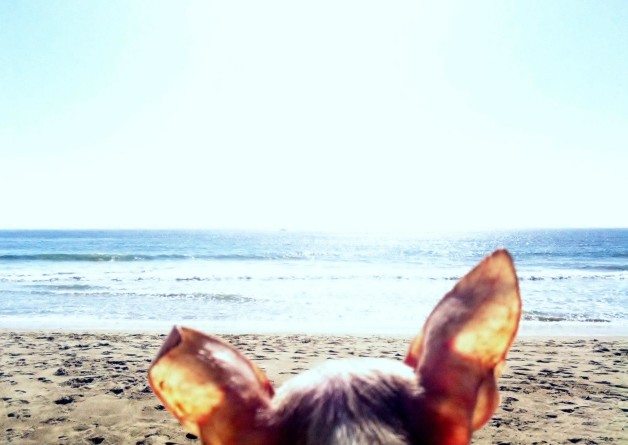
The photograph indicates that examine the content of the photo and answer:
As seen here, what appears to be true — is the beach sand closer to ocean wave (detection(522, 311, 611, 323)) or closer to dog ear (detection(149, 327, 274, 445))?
ocean wave (detection(522, 311, 611, 323))

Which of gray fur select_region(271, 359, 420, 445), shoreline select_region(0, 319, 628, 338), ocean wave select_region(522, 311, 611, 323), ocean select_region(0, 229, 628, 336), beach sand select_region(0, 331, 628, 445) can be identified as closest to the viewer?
gray fur select_region(271, 359, 420, 445)

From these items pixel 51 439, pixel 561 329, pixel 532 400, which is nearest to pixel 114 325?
pixel 51 439

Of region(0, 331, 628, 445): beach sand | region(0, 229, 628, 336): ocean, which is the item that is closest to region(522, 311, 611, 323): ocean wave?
region(0, 229, 628, 336): ocean

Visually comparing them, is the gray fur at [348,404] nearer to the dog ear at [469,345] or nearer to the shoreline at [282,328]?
the dog ear at [469,345]

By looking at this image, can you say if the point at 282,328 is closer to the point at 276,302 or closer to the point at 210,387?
Answer: the point at 276,302

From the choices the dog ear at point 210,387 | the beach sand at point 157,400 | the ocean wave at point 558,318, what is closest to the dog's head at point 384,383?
the dog ear at point 210,387

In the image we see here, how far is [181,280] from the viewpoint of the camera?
2202cm

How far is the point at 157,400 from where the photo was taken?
6109mm

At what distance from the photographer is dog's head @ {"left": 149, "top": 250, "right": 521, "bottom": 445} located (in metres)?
0.62

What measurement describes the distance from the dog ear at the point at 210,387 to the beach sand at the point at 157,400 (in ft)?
16.1

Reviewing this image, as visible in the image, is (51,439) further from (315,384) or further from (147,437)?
(315,384)

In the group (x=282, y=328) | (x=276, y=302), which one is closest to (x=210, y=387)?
(x=282, y=328)

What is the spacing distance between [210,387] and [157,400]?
6.05 m

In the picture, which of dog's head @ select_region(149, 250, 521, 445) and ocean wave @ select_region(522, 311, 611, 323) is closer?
dog's head @ select_region(149, 250, 521, 445)
